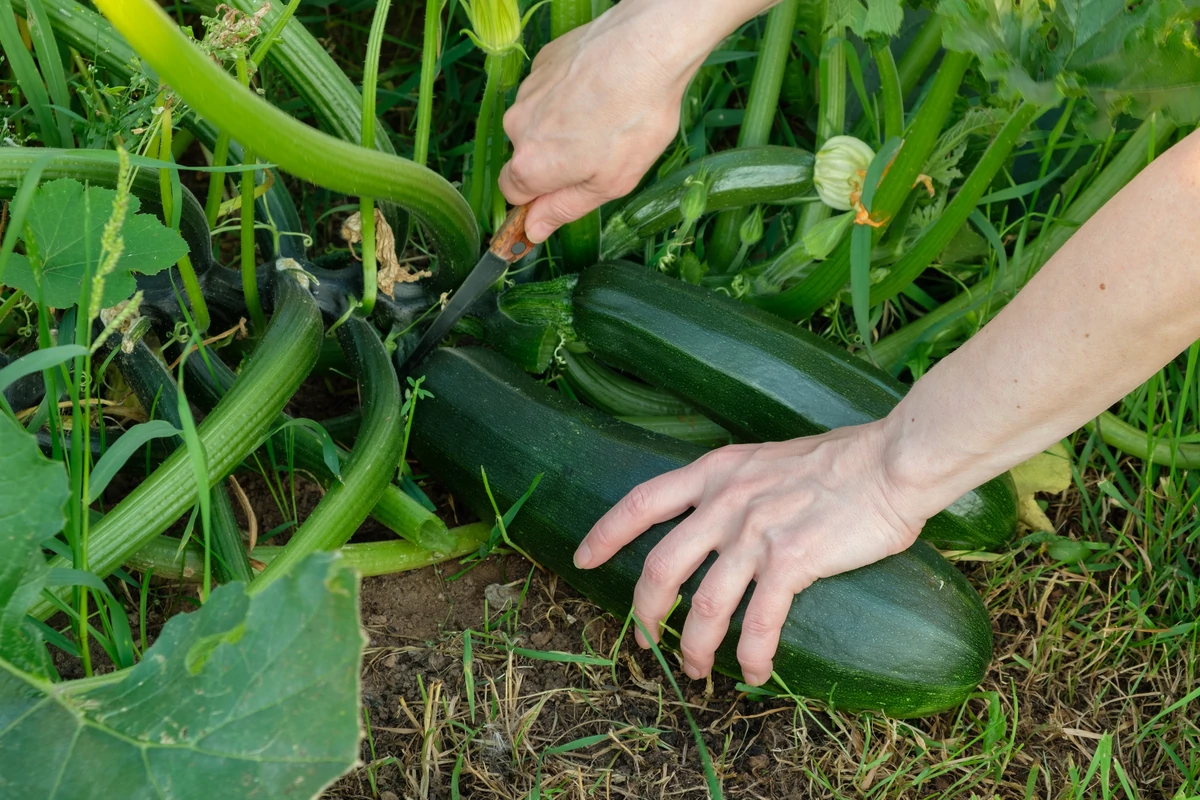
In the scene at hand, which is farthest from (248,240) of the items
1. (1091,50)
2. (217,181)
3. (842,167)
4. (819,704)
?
(1091,50)

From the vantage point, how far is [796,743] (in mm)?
1810

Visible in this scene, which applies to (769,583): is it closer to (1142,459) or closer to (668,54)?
(668,54)

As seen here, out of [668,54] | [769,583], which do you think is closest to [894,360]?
[769,583]

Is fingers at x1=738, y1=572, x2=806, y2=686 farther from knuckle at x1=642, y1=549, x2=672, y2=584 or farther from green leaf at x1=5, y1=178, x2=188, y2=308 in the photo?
green leaf at x1=5, y1=178, x2=188, y2=308

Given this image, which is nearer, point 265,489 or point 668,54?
point 668,54

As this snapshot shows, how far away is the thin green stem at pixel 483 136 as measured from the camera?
1.79 meters

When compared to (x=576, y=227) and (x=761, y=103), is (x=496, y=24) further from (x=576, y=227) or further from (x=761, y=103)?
(x=761, y=103)

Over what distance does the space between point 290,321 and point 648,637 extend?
0.75 m

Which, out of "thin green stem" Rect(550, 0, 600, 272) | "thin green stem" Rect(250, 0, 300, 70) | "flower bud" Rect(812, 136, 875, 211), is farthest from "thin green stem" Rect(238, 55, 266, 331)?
"flower bud" Rect(812, 136, 875, 211)

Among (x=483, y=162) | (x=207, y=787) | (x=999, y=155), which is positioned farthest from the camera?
(x=483, y=162)

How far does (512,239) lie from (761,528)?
65cm

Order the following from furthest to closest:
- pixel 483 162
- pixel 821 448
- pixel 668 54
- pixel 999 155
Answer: pixel 483 162, pixel 999 155, pixel 821 448, pixel 668 54

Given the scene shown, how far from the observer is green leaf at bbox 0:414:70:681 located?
1.14 meters

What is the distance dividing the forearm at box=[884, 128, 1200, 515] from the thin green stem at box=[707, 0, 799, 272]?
734mm
